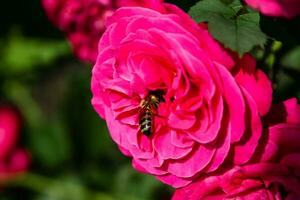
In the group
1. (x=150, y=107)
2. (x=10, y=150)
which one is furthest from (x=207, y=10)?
(x=10, y=150)

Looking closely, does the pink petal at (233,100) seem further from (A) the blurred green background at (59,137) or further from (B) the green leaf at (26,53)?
(B) the green leaf at (26,53)

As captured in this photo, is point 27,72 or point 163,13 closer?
point 163,13

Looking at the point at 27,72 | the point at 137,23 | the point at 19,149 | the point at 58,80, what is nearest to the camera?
the point at 137,23

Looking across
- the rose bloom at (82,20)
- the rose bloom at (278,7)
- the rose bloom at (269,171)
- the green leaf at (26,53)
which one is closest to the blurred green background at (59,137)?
the green leaf at (26,53)

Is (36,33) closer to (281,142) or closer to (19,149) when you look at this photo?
(19,149)

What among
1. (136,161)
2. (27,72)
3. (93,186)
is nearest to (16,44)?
(27,72)

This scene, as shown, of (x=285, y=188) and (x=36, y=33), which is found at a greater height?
(x=285, y=188)

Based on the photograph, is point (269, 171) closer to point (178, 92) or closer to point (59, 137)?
point (178, 92)
